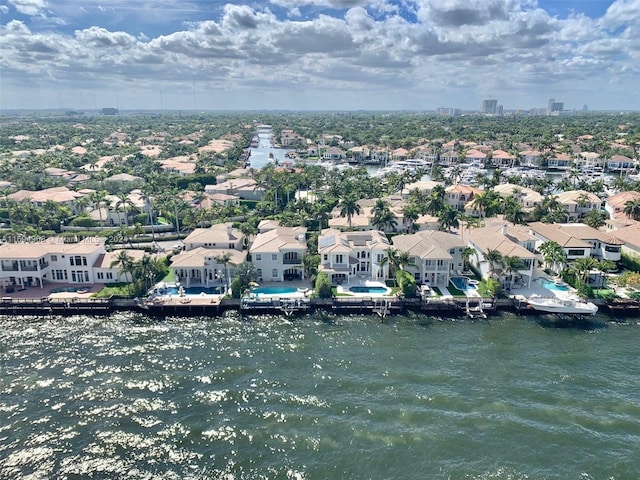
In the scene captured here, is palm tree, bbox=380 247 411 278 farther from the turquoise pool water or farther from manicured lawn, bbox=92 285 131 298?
the turquoise pool water

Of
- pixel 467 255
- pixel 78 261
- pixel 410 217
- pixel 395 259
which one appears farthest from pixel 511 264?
pixel 78 261

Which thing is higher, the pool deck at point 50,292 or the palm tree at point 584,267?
the palm tree at point 584,267

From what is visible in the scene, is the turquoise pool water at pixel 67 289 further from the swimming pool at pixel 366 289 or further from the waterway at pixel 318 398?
the swimming pool at pixel 366 289

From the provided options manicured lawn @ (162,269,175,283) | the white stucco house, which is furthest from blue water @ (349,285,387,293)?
manicured lawn @ (162,269,175,283)

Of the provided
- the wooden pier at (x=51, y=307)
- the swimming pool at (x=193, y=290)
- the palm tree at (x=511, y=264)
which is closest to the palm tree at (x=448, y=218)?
the palm tree at (x=511, y=264)

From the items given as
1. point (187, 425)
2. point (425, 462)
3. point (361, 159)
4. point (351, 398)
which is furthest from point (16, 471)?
point (361, 159)

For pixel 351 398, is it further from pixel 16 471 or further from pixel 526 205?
pixel 526 205
